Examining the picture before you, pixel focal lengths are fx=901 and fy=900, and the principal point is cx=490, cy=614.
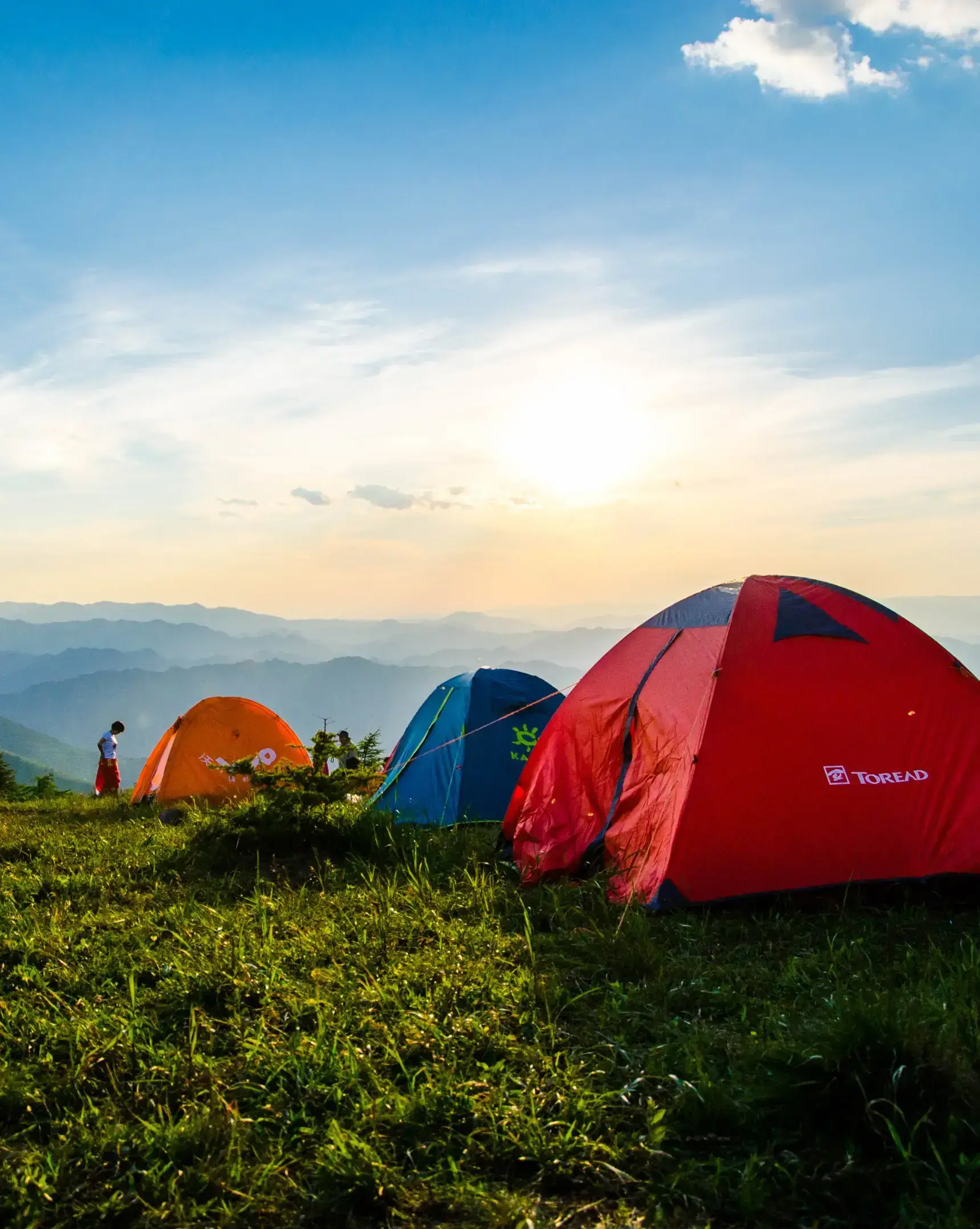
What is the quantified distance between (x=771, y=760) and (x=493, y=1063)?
3406mm

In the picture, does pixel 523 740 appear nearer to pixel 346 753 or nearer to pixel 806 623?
pixel 346 753

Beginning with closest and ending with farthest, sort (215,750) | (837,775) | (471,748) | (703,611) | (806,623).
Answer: (837,775) → (806,623) → (703,611) → (471,748) → (215,750)

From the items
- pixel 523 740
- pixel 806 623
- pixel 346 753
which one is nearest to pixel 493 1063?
pixel 806 623

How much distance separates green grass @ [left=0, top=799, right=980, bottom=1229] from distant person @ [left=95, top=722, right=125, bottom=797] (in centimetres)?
1345

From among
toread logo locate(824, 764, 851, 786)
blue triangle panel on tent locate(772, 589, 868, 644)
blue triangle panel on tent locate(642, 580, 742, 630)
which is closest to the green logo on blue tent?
blue triangle panel on tent locate(642, 580, 742, 630)

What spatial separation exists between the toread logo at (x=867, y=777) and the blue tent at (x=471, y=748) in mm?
4283

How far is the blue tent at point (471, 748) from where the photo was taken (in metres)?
10.6

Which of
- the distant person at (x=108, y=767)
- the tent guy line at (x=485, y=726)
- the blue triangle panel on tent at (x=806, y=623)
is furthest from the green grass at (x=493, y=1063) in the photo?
the distant person at (x=108, y=767)

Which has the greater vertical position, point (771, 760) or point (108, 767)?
point (771, 760)

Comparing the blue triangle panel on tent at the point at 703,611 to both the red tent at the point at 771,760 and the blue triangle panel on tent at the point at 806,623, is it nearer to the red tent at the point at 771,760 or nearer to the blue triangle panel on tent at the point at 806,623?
the red tent at the point at 771,760

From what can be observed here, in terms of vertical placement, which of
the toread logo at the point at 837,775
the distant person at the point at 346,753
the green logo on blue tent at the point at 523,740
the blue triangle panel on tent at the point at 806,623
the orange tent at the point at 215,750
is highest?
the blue triangle panel on tent at the point at 806,623

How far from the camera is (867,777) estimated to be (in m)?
6.53

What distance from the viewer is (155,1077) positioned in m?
3.88

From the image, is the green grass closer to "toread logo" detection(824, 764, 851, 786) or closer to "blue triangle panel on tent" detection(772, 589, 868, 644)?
"toread logo" detection(824, 764, 851, 786)
